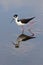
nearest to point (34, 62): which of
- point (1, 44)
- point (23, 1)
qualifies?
point (1, 44)

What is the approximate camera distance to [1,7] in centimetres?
237

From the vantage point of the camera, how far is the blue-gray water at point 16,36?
1619 mm

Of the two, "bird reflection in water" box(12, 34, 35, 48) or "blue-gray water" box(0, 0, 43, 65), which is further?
"bird reflection in water" box(12, 34, 35, 48)

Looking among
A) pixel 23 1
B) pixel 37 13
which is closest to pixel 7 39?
pixel 37 13

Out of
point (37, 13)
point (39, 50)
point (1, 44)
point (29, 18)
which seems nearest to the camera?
point (39, 50)

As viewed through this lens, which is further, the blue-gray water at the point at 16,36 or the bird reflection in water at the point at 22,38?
the bird reflection in water at the point at 22,38

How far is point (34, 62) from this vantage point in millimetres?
1583

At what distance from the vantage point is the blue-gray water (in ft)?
5.31

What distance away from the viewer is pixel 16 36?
1.88 m

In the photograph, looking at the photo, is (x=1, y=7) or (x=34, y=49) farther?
(x=1, y=7)

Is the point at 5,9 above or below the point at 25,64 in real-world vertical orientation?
above

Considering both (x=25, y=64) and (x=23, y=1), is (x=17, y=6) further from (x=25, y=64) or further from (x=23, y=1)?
(x=25, y=64)

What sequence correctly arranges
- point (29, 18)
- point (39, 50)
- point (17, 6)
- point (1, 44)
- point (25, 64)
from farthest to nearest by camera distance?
point (17, 6) < point (29, 18) < point (1, 44) < point (39, 50) < point (25, 64)

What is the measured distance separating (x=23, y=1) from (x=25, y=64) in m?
1.02
